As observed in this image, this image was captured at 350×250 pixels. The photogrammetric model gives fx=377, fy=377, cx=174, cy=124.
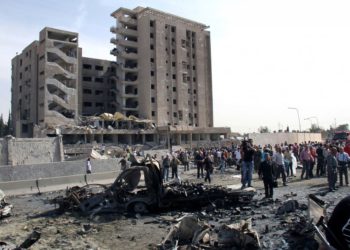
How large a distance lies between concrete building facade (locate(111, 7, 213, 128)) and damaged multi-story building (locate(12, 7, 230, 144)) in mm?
201

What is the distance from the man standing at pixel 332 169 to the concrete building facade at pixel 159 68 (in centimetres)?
5989

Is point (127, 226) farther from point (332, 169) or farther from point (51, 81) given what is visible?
point (51, 81)

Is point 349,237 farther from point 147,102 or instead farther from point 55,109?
point 147,102

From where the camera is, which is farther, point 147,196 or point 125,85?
point 125,85

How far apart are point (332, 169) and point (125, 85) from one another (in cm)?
6339

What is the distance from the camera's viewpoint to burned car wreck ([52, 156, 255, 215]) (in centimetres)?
1212

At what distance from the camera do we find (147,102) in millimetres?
74938

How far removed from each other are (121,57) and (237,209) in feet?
221

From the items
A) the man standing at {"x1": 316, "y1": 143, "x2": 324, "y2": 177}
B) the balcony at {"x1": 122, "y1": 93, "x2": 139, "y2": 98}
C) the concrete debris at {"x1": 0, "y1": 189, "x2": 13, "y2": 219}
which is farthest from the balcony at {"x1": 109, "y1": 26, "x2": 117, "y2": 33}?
the concrete debris at {"x1": 0, "y1": 189, "x2": 13, "y2": 219}

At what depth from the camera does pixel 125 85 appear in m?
75.6

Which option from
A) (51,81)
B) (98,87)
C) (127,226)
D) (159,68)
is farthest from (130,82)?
(127,226)

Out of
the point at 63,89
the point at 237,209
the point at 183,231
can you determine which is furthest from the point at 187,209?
the point at 63,89

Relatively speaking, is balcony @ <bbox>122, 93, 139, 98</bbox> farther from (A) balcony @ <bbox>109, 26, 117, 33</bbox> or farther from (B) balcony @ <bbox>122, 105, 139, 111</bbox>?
(A) balcony @ <bbox>109, 26, 117, 33</bbox>

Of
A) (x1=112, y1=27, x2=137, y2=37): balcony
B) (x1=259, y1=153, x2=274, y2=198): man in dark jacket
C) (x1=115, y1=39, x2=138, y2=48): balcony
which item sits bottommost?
(x1=259, y1=153, x2=274, y2=198): man in dark jacket
